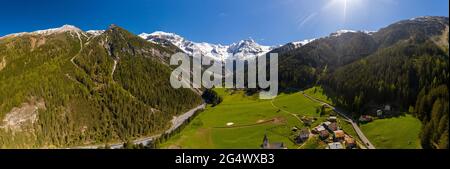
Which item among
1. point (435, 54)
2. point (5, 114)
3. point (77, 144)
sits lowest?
point (77, 144)

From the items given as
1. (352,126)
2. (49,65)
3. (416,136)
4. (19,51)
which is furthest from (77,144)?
(416,136)

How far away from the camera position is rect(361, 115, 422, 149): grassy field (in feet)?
195

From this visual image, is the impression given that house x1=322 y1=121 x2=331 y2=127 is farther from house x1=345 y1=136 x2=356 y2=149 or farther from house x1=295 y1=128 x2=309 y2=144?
house x1=345 y1=136 x2=356 y2=149

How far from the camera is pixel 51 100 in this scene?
12962 centimetres

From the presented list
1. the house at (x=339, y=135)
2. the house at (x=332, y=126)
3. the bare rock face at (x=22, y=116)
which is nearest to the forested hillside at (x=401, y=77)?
Answer: the house at (x=332, y=126)

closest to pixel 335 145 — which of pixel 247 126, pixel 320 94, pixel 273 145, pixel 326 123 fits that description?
pixel 273 145

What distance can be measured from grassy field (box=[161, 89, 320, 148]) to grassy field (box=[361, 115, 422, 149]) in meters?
15.9

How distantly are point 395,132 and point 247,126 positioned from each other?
36275 mm

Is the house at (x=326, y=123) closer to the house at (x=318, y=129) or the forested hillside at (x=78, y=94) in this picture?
the house at (x=318, y=129)
